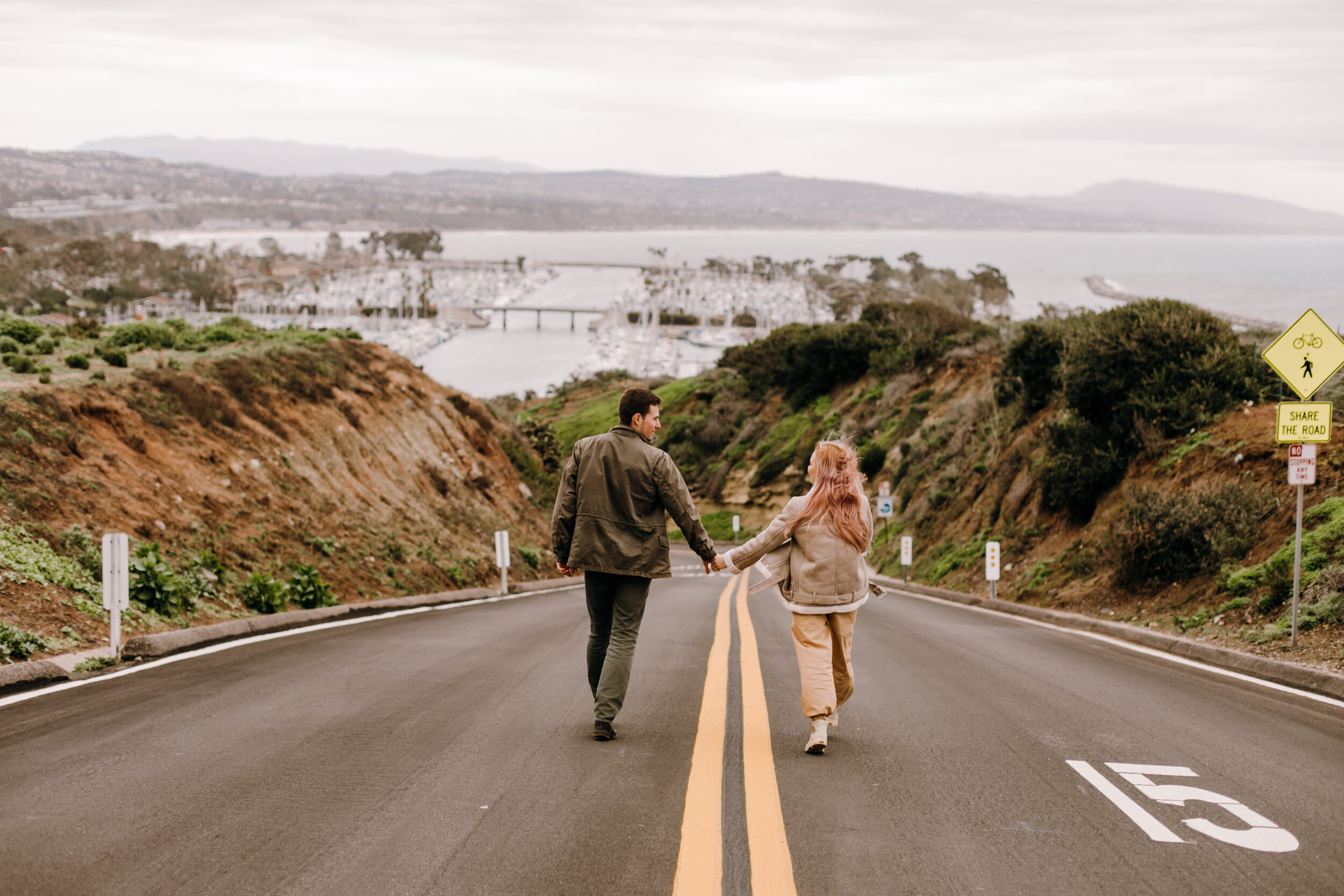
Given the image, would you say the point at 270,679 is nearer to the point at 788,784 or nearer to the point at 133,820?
the point at 133,820

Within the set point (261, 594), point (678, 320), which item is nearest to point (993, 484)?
point (261, 594)

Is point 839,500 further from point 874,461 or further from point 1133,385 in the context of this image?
point 874,461

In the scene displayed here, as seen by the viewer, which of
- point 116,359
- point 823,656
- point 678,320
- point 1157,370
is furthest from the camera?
point 678,320

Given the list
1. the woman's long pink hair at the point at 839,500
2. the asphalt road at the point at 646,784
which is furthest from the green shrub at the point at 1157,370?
the woman's long pink hair at the point at 839,500

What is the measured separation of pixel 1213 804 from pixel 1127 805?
Result: 1.53 ft

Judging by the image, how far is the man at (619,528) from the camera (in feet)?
19.4

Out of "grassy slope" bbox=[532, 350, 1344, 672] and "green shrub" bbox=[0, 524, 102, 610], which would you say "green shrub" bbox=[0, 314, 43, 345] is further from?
"grassy slope" bbox=[532, 350, 1344, 672]

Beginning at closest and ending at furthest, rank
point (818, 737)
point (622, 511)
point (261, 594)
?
point (818, 737)
point (622, 511)
point (261, 594)

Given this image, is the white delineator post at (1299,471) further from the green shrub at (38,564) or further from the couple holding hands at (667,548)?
the green shrub at (38,564)

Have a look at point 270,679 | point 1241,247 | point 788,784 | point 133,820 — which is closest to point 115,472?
point 270,679

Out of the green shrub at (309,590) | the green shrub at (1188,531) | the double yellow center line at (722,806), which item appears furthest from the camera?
the green shrub at (1188,531)

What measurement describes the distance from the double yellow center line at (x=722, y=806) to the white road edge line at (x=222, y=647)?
173 inches

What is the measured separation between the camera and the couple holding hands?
591cm

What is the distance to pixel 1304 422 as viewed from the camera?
1009cm
